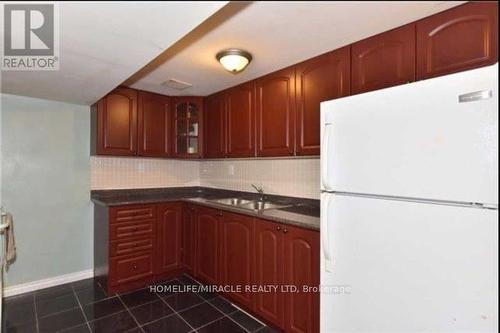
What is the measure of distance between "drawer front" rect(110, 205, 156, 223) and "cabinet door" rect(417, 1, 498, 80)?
2440 millimetres

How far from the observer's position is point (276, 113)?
91.0 inches

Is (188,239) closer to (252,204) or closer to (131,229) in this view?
(131,229)

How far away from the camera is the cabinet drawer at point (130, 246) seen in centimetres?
249

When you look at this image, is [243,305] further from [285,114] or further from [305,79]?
[305,79]

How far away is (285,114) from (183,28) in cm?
115

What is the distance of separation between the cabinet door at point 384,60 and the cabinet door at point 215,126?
4.92 feet

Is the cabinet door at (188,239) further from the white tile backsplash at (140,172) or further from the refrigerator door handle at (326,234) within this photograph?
the refrigerator door handle at (326,234)

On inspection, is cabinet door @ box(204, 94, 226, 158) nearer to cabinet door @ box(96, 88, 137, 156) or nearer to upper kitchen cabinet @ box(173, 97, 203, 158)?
upper kitchen cabinet @ box(173, 97, 203, 158)

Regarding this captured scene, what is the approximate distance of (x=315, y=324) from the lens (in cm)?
171

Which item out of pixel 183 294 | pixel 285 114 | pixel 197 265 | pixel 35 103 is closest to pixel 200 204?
pixel 197 265

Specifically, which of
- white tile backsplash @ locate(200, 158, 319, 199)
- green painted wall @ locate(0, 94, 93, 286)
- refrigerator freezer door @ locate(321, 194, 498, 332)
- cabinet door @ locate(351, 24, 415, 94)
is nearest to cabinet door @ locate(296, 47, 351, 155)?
cabinet door @ locate(351, 24, 415, 94)

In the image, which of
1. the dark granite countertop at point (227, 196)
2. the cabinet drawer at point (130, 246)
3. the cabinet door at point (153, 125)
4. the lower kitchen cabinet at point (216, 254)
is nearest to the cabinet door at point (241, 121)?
the dark granite countertop at point (227, 196)

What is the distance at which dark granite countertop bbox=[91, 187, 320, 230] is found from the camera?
1.89m
